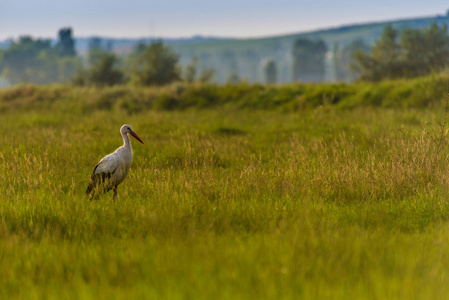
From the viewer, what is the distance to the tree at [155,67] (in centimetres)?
3619

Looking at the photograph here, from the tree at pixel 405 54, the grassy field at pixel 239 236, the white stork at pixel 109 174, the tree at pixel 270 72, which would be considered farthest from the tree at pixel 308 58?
the white stork at pixel 109 174

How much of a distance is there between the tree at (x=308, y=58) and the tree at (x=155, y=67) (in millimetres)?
107458

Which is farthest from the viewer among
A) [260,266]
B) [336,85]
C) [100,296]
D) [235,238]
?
[336,85]

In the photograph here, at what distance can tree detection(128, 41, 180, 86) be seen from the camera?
36.2 meters

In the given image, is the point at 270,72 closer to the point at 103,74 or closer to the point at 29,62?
the point at 29,62

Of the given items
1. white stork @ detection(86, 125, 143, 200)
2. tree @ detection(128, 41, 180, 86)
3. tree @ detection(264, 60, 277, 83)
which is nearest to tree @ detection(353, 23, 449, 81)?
tree @ detection(128, 41, 180, 86)

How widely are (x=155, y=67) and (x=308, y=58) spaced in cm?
11219

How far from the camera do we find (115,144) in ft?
29.7

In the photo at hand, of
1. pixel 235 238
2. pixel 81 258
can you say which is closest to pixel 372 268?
pixel 235 238

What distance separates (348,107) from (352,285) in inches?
674

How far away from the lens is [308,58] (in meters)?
140

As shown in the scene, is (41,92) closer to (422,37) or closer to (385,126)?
(385,126)

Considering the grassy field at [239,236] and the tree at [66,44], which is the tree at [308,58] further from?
the grassy field at [239,236]

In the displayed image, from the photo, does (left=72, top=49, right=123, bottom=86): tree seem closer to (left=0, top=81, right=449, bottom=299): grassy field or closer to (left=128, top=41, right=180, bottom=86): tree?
(left=128, top=41, right=180, bottom=86): tree
